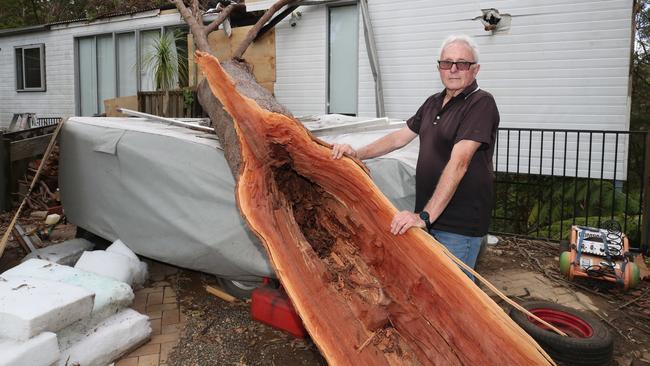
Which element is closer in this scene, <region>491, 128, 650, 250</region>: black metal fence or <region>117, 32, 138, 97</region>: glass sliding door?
<region>491, 128, 650, 250</region>: black metal fence

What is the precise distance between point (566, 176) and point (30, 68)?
1433 centimetres

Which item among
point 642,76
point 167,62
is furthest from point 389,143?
point 642,76

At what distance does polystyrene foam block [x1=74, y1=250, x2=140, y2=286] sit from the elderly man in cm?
212

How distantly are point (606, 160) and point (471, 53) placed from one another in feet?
18.5

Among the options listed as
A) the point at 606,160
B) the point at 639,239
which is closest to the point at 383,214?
the point at 639,239

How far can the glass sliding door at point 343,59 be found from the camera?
8.63 m

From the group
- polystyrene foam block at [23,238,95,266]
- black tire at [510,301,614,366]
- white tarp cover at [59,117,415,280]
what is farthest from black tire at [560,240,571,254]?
polystyrene foam block at [23,238,95,266]

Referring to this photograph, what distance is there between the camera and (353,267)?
2.34m

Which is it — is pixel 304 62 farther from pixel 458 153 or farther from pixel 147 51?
pixel 458 153

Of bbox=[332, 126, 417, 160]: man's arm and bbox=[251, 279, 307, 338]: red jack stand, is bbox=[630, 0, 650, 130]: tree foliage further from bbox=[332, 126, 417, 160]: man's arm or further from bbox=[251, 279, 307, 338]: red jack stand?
bbox=[251, 279, 307, 338]: red jack stand

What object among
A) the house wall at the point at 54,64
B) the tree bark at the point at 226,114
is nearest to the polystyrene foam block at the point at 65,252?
the tree bark at the point at 226,114

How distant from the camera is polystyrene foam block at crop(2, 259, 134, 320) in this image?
8.84 ft

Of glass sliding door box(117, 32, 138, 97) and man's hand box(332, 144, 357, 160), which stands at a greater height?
glass sliding door box(117, 32, 138, 97)

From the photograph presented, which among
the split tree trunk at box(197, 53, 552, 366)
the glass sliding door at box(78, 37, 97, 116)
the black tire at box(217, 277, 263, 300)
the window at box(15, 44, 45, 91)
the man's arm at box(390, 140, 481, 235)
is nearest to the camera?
the split tree trunk at box(197, 53, 552, 366)
